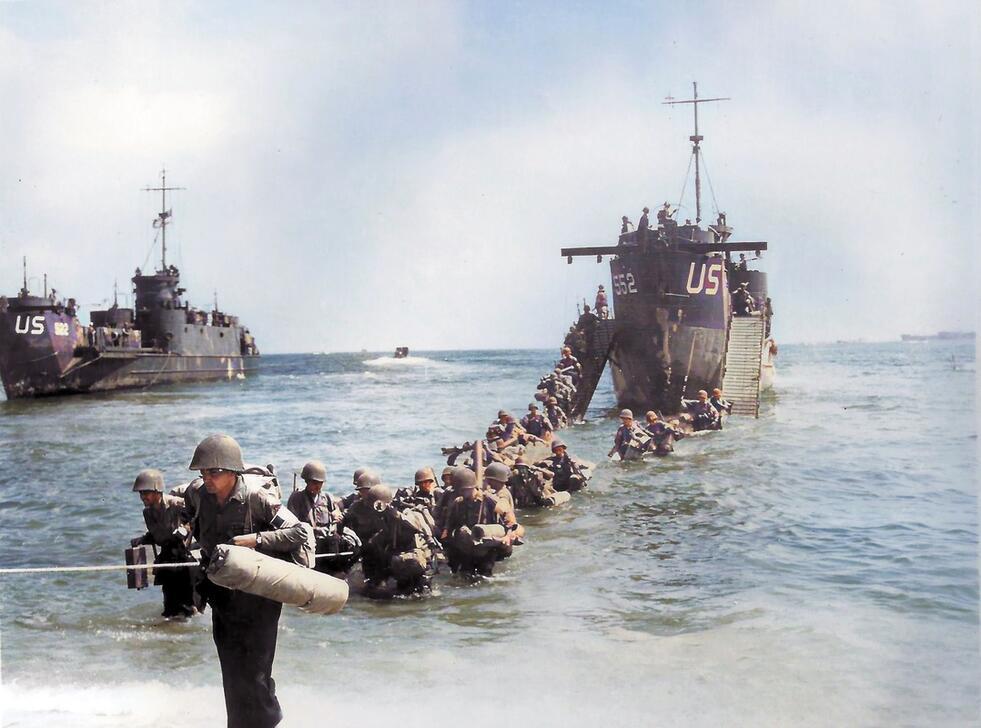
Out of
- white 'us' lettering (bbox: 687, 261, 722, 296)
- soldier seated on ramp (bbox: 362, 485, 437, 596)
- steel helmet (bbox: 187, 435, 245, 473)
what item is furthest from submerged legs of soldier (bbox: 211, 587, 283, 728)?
white 'us' lettering (bbox: 687, 261, 722, 296)

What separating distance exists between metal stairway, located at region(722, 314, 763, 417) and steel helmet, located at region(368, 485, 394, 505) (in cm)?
277

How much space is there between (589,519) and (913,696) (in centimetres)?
252

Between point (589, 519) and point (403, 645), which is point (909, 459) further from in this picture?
point (403, 645)

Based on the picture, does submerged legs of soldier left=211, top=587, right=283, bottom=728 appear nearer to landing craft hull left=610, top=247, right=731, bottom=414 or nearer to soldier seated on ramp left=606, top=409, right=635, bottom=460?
soldier seated on ramp left=606, top=409, right=635, bottom=460

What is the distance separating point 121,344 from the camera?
6.24 meters

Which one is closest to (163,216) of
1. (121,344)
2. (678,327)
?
(121,344)

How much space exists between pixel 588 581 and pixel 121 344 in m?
3.66

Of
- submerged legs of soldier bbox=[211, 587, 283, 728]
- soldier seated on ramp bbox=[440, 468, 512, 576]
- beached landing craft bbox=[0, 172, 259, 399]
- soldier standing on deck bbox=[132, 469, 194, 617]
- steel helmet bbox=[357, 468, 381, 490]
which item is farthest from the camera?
beached landing craft bbox=[0, 172, 259, 399]

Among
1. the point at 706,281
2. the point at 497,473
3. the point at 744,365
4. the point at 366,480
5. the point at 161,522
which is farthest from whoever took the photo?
the point at 706,281

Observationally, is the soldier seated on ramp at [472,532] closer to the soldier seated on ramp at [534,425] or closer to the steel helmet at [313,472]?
the steel helmet at [313,472]

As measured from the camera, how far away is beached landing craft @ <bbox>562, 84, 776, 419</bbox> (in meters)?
6.27

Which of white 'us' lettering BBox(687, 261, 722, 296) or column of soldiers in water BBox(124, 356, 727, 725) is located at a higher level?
white 'us' lettering BBox(687, 261, 722, 296)

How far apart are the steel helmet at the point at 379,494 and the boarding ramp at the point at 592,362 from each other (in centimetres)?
239

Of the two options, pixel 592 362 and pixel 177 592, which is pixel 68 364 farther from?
pixel 592 362
